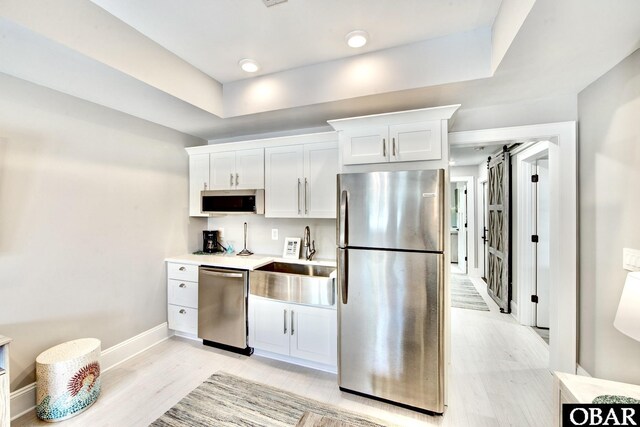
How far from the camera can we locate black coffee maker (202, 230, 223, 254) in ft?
11.2

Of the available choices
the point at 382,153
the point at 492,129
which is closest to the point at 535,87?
the point at 492,129

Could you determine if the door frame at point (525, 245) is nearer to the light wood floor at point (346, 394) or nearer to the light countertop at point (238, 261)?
the light wood floor at point (346, 394)

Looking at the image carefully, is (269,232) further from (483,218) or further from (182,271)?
(483,218)

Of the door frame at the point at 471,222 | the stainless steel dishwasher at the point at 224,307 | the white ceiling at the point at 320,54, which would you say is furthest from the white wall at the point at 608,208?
the door frame at the point at 471,222

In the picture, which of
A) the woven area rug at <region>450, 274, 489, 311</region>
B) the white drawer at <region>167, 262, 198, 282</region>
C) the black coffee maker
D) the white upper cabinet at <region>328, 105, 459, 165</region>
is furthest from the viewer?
the woven area rug at <region>450, 274, 489, 311</region>

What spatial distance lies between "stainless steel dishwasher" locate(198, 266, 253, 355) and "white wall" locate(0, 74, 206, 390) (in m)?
0.61

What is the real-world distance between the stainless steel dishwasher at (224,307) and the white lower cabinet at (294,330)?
0.11 metres

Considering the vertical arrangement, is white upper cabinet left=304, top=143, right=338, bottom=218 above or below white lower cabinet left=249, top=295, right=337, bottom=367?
above

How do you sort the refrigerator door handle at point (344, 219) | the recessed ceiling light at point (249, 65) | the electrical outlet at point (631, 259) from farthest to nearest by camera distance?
the recessed ceiling light at point (249, 65), the refrigerator door handle at point (344, 219), the electrical outlet at point (631, 259)

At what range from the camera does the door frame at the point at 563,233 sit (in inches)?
84.3

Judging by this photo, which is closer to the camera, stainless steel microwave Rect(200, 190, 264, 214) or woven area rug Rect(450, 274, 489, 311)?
stainless steel microwave Rect(200, 190, 264, 214)

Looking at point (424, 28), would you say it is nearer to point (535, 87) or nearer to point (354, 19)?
point (354, 19)

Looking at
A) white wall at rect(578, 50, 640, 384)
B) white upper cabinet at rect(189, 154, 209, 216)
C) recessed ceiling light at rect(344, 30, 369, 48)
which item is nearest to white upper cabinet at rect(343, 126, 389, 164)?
recessed ceiling light at rect(344, 30, 369, 48)

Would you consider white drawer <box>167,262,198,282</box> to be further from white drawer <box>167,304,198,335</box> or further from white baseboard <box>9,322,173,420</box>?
white baseboard <box>9,322,173,420</box>
